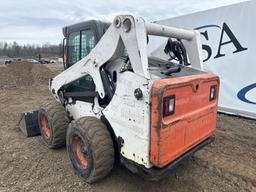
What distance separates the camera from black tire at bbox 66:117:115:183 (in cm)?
267

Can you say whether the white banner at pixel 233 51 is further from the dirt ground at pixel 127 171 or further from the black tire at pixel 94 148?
the black tire at pixel 94 148

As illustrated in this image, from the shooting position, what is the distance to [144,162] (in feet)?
7.72

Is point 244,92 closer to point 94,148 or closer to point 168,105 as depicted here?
point 168,105

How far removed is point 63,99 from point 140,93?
7.04 ft

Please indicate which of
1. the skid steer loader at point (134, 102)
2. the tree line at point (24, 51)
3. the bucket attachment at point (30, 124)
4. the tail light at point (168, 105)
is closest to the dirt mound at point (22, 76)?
the bucket attachment at point (30, 124)

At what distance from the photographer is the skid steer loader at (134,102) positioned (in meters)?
2.28

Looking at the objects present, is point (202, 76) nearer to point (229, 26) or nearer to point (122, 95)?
point (122, 95)

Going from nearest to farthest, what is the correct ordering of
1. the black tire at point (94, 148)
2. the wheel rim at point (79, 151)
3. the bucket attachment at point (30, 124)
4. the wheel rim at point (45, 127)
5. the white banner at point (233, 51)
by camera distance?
the black tire at point (94, 148)
the wheel rim at point (79, 151)
the wheel rim at point (45, 127)
the bucket attachment at point (30, 124)
the white banner at point (233, 51)

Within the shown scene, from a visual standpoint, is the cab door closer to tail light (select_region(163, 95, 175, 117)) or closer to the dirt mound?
tail light (select_region(163, 95, 175, 117))

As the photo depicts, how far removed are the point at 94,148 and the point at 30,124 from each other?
7.98 feet

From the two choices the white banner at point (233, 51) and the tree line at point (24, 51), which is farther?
the tree line at point (24, 51)

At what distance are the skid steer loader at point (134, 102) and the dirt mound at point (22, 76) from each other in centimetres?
991

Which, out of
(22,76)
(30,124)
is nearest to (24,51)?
(22,76)

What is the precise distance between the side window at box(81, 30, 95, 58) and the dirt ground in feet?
5.68
